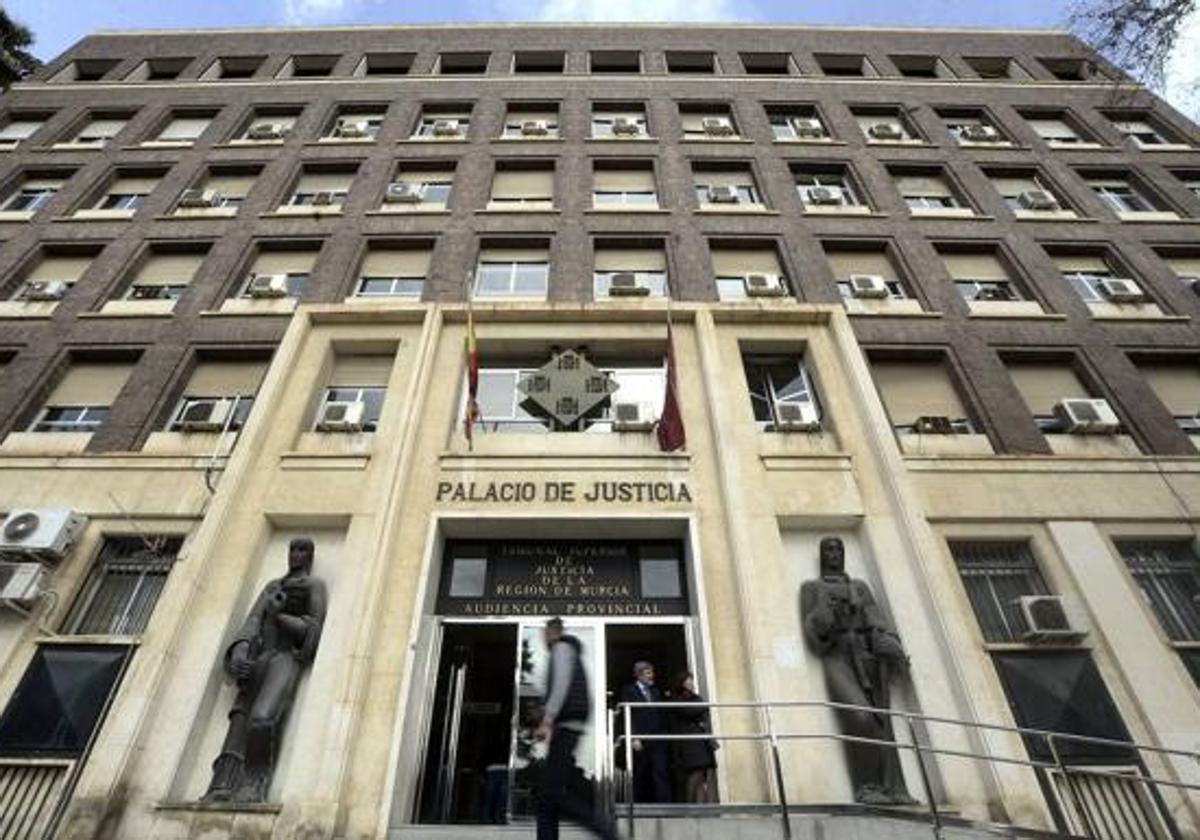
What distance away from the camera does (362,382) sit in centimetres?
1150

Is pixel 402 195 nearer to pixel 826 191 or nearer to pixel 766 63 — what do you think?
pixel 826 191

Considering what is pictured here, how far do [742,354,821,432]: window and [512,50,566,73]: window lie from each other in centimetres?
1368

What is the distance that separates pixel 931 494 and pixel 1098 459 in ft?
9.21

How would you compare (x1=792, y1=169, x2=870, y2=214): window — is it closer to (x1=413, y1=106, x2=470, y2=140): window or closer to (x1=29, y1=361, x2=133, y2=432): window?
(x1=413, y1=106, x2=470, y2=140): window

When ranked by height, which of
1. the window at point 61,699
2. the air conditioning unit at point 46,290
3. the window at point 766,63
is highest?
the window at point 766,63

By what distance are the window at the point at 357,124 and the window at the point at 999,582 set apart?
16261 mm

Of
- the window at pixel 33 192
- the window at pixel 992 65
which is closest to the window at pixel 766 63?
the window at pixel 992 65

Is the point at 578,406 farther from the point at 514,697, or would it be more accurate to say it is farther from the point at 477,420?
the point at 514,697

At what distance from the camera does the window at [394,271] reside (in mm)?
13086

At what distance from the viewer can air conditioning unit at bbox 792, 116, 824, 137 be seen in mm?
16766

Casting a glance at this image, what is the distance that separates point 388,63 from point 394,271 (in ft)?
36.4

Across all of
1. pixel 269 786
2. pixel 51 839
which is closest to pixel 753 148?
pixel 269 786

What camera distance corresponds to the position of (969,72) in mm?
19641

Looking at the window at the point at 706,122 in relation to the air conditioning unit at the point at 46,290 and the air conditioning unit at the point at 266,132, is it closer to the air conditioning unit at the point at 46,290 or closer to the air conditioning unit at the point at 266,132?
the air conditioning unit at the point at 266,132
